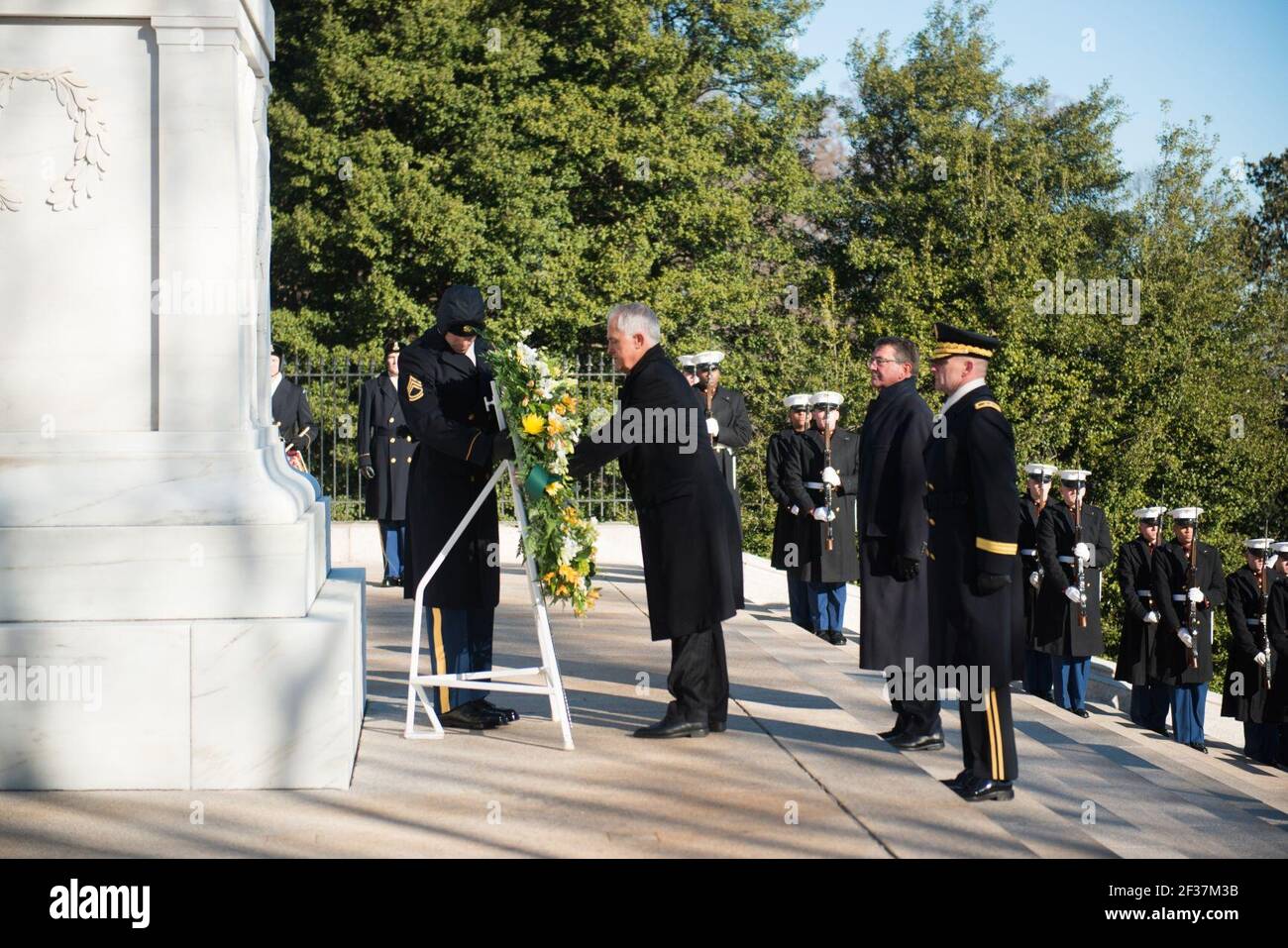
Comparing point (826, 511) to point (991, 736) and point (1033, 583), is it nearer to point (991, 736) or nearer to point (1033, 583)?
point (1033, 583)

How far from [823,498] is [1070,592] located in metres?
3.28

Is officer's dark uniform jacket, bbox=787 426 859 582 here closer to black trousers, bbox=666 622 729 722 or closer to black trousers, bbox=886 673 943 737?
black trousers, bbox=886 673 943 737

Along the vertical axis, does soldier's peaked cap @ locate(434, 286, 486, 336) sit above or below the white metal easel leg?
above

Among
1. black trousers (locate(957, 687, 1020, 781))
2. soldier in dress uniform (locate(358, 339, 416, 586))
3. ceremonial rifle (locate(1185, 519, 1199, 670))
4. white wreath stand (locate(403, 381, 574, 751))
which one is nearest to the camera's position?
black trousers (locate(957, 687, 1020, 781))

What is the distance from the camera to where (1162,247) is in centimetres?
3503

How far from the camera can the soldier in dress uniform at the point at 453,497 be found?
7.04 metres

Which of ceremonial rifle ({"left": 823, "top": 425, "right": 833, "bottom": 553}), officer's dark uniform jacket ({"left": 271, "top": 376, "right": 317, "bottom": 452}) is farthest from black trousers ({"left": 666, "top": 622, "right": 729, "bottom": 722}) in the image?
officer's dark uniform jacket ({"left": 271, "top": 376, "right": 317, "bottom": 452})

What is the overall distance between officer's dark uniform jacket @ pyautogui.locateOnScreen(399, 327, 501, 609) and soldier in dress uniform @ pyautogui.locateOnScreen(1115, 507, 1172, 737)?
9.67 meters

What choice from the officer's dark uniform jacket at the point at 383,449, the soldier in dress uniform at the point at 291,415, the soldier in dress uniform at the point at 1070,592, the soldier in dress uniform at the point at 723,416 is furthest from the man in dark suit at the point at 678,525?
the soldier in dress uniform at the point at 1070,592

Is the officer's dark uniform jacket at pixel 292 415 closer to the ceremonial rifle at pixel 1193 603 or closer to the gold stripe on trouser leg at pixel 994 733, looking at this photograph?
the ceremonial rifle at pixel 1193 603

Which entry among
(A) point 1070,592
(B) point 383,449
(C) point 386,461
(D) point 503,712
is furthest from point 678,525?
(A) point 1070,592

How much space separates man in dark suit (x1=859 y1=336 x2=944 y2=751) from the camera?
7355 mm

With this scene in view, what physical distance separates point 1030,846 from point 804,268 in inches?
1201

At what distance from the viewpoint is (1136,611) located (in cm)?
1532
